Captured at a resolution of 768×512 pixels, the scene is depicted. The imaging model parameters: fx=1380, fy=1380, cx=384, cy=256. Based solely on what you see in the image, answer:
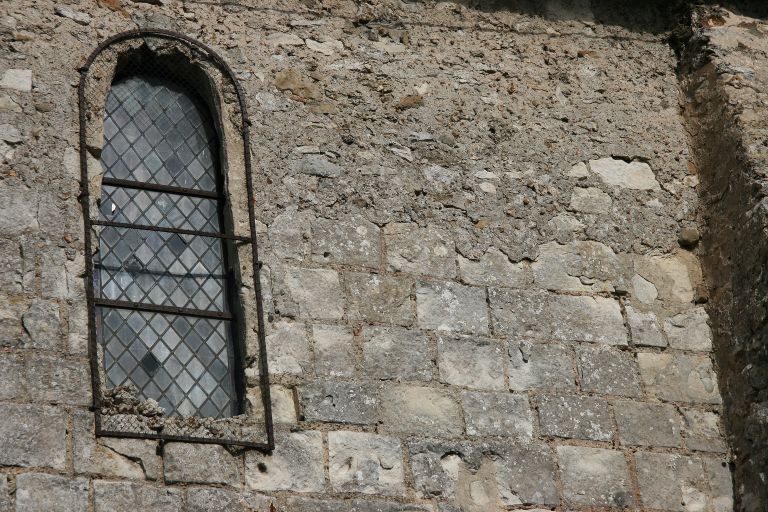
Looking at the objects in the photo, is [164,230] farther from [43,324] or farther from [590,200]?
[590,200]

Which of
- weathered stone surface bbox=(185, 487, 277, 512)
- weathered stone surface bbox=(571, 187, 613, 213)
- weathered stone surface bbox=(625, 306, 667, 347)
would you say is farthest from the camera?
weathered stone surface bbox=(571, 187, 613, 213)

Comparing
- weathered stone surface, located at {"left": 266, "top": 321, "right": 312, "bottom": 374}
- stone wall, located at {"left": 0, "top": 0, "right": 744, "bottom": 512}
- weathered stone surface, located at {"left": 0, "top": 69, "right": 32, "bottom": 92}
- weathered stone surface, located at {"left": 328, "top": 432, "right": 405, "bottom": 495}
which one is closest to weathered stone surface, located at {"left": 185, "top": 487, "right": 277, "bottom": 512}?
stone wall, located at {"left": 0, "top": 0, "right": 744, "bottom": 512}

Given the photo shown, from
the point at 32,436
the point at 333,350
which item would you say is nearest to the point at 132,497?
the point at 32,436

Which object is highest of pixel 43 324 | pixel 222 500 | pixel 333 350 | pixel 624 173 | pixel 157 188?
pixel 624 173

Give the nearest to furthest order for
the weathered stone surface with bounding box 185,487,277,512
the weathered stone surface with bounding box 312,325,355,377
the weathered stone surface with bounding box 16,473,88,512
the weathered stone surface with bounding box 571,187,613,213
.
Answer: the weathered stone surface with bounding box 16,473,88,512
the weathered stone surface with bounding box 185,487,277,512
the weathered stone surface with bounding box 312,325,355,377
the weathered stone surface with bounding box 571,187,613,213

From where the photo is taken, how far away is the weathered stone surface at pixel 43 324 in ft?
17.8

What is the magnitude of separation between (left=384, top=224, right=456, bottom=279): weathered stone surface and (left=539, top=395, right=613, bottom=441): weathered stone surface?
0.74m

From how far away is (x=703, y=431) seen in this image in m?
6.12

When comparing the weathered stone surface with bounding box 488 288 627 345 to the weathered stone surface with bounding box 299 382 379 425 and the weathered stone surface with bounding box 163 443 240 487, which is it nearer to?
the weathered stone surface with bounding box 299 382 379 425

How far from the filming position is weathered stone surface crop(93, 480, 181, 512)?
517 centimetres

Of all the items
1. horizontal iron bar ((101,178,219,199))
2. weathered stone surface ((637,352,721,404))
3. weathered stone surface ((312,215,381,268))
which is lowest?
weathered stone surface ((637,352,721,404))

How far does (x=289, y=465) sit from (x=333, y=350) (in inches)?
22.5

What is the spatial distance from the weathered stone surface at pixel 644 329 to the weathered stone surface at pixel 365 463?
1.30 m

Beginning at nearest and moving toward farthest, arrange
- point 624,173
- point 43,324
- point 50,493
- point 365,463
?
point 50,493 → point 43,324 → point 365,463 → point 624,173
